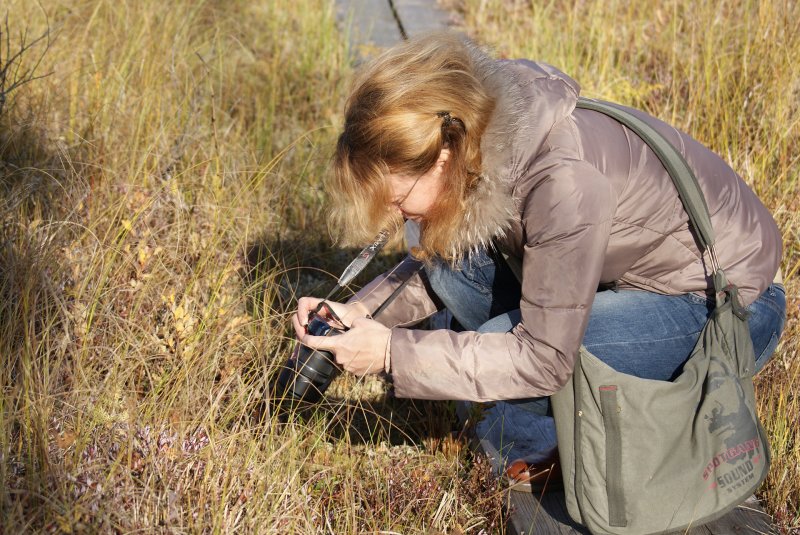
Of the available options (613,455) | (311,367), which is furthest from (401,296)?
(613,455)

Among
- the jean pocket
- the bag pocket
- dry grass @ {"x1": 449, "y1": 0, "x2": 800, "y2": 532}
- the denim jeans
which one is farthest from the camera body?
dry grass @ {"x1": 449, "y1": 0, "x2": 800, "y2": 532}

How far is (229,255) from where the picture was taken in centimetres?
303

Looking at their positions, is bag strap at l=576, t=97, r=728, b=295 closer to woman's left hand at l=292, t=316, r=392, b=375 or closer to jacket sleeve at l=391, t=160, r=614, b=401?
jacket sleeve at l=391, t=160, r=614, b=401

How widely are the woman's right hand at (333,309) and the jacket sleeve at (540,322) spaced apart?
343mm

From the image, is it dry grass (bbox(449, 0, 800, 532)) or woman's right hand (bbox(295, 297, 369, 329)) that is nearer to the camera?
woman's right hand (bbox(295, 297, 369, 329))

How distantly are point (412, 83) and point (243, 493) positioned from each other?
42.3 inches

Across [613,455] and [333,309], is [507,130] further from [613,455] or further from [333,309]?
[613,455]

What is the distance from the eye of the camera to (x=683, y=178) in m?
2.19

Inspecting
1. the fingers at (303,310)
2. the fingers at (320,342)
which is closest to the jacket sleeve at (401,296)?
the fingers at (303,310)

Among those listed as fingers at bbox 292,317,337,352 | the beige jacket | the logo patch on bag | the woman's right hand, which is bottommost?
the logo patch on bag

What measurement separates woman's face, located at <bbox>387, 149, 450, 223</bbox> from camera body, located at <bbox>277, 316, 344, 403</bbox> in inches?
15.6

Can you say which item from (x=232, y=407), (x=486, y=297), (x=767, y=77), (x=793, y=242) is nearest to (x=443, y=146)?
(x=486, y=297)

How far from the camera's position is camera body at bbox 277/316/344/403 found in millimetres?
2236

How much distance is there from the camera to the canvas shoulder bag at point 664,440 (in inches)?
81.4
